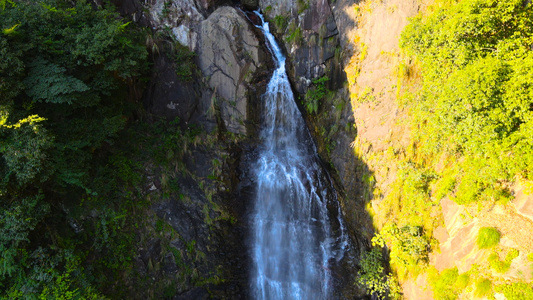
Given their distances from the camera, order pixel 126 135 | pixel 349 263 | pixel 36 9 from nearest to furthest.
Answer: pixel 36 9
pixel 349 263
pixel 126 135

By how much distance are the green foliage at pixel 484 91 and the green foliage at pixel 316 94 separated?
5.19 m

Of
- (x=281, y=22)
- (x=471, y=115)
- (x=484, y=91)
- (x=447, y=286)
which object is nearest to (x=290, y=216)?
(x=447, y=286)

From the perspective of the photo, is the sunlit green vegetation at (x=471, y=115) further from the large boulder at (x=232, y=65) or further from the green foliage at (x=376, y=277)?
the large boulder at (x=232, y=65)

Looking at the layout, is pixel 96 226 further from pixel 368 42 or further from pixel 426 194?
pixel 368 42

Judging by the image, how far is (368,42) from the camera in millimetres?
10633

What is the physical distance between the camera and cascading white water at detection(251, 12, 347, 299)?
11602 mm

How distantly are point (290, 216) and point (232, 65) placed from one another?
7.56m

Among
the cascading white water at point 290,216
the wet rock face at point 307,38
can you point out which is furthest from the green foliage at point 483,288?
the wet rock face at point 307,38

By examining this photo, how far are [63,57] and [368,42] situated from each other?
11.0 m

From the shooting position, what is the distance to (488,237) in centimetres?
636

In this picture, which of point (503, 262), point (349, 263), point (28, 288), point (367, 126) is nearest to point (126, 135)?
point (28, 288)

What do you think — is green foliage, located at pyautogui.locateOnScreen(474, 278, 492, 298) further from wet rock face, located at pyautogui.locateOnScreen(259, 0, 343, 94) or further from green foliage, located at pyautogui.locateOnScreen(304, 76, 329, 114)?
wet rock face, located at pyautogui.locateOnScreen(259, 0, 343, 94)

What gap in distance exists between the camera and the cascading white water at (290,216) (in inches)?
457

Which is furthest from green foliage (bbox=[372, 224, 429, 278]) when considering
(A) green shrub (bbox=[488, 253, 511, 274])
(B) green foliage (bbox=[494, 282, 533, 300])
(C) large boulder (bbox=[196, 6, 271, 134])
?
(C) large boulder (bbox=[196, 6, 271, 134])
